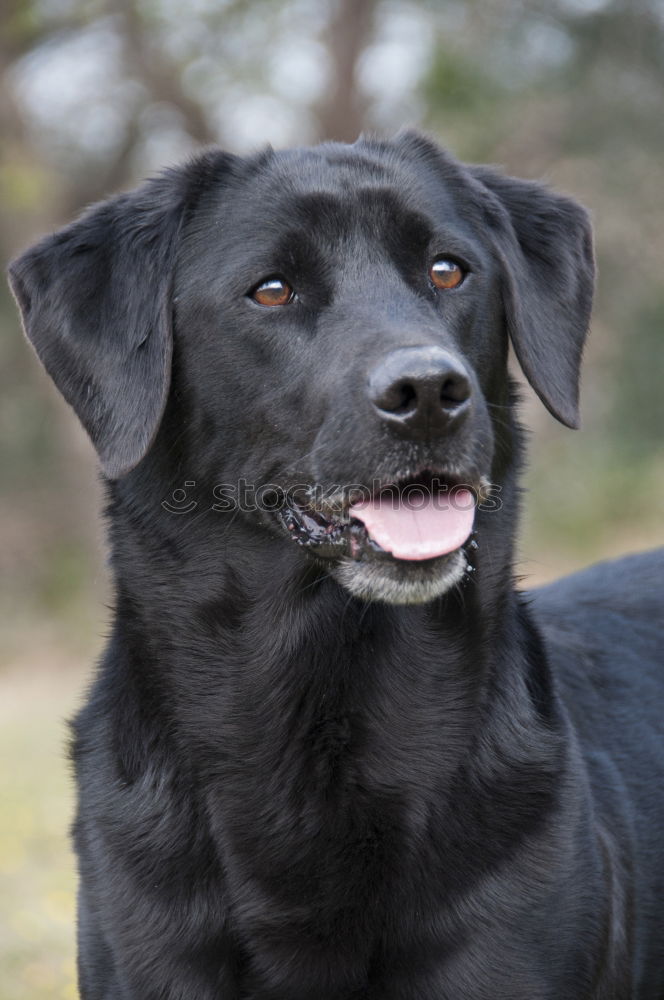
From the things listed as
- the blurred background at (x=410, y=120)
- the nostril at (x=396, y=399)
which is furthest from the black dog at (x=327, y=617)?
the blurred background at (x=410, y=120)

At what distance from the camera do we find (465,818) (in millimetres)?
2510

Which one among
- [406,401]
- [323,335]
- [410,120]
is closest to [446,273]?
[323,335]

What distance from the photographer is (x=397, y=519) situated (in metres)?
2.48

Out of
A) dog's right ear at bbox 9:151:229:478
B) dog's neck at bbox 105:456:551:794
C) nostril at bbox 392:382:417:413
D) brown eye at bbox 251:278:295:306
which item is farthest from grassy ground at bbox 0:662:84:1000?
nostril at bbox 392:382:417:413

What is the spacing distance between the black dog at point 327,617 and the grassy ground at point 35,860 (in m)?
0.48

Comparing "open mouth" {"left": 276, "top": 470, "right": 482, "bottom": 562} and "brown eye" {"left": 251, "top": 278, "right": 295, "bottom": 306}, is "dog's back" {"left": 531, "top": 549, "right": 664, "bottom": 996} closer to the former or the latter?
"open mouth" {"left": 276, "top": 470, "right": 482, "bottom": 562}

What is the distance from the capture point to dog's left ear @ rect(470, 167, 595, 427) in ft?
9.43

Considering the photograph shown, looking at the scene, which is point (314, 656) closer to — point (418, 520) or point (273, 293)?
point (418, 520)

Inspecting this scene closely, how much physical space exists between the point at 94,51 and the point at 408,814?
13.0 meters

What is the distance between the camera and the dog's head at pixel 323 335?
243cm

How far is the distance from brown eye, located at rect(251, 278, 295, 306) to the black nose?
0.38 metres

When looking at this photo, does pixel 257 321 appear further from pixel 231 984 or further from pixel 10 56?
pixel 10 56

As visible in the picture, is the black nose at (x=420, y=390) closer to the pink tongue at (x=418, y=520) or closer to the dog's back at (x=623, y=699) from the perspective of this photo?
the pink tongue at (x=418, y=520)

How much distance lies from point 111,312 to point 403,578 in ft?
2.97
